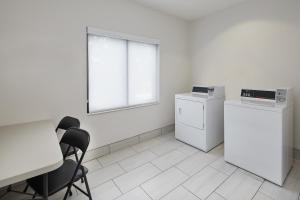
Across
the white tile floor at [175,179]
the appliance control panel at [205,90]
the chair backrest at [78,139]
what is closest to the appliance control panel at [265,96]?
the appliance control panel at [205,90]

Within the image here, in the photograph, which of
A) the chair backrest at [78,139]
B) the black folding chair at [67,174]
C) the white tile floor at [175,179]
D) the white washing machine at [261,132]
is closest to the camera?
the black folding chair at [67,174]

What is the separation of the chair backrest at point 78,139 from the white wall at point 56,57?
673mm

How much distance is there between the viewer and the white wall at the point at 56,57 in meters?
1.71

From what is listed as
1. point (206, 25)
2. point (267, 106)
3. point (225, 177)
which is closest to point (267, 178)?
point (225, 177)

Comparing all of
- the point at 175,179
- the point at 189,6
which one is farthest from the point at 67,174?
the point at 189,6

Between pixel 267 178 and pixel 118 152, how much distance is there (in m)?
2.04

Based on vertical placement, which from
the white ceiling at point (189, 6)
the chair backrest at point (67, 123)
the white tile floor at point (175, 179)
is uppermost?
the white ceiling at point (189, 6)

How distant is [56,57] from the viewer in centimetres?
197

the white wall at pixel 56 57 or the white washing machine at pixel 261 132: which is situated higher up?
the white wall at pixel 56 57

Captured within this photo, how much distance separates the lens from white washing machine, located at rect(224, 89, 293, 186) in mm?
1769

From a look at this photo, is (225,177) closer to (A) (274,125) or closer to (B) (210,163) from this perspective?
(B) (210,163)

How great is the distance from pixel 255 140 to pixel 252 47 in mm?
1549

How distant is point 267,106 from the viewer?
1.83 metres

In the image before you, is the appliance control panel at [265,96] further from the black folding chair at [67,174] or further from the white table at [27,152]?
the white table at [27,152]
